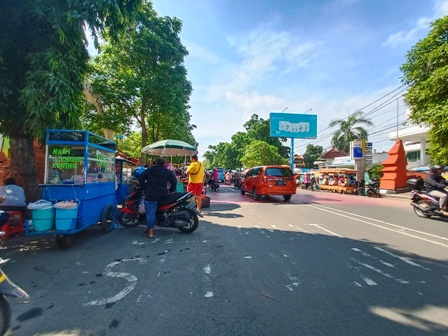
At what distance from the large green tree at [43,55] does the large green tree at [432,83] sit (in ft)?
46.8

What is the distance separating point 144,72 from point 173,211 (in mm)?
12821

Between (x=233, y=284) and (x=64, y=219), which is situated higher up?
(x=64, y=219)

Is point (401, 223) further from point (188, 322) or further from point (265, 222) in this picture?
point (188, 322)

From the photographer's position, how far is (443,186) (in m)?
8.56

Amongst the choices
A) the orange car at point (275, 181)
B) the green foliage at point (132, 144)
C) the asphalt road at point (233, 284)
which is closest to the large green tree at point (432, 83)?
the orange car at point (275, 181)

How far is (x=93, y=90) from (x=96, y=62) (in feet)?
7.42

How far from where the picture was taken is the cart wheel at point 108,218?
6.48 metres

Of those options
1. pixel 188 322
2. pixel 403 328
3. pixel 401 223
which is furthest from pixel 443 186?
pixel 188 322

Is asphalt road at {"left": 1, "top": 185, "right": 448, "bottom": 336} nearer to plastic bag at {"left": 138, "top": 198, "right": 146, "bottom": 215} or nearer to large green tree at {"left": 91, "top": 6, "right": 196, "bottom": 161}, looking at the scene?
plastic bag at {"left": 138, "top": 198, "right": 146, "bottom": 215}

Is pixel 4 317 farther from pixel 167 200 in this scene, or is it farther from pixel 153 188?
pixel 167 200

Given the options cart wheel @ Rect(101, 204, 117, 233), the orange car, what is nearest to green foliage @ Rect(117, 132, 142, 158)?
the orange car

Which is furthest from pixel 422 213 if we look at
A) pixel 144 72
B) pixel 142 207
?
pixel 144 72

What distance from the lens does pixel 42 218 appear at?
5066 mm

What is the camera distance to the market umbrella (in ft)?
39.4
